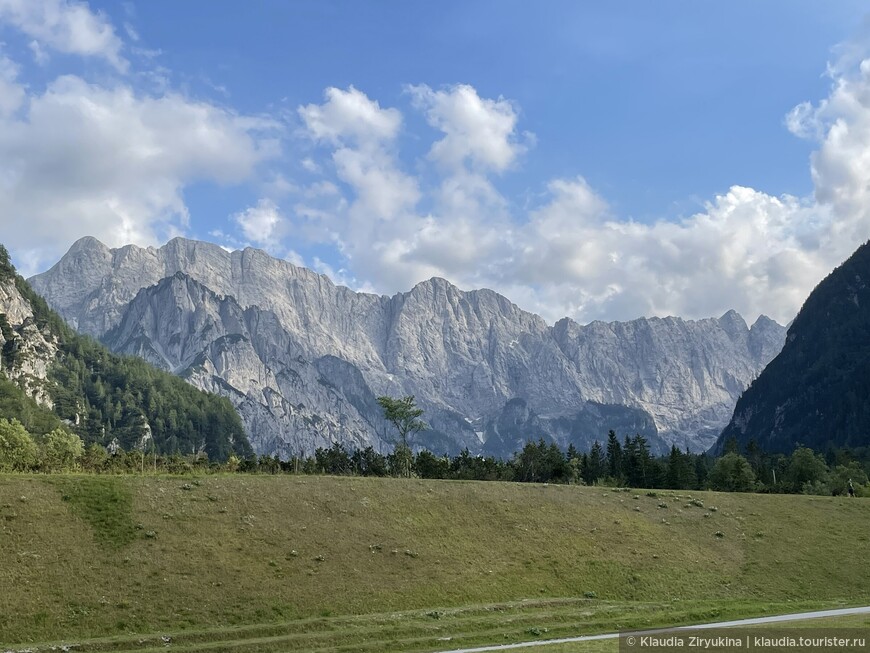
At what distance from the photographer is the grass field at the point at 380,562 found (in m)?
43.4

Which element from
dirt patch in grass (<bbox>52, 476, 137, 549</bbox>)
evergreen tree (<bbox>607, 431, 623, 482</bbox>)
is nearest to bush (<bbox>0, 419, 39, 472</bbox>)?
dirt patch in grass (<bbox>52, 476, 137, 549</bbox>)

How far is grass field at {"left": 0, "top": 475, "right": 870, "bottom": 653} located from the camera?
1710 inches

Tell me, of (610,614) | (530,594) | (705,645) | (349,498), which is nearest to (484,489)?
(349,498)

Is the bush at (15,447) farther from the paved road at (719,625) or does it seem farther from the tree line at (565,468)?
the paved road at (719,625)

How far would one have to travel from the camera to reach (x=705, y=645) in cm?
3478

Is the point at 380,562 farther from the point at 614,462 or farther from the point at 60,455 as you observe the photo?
the point at 614,462

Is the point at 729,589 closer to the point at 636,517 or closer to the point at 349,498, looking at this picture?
the point at 636,517

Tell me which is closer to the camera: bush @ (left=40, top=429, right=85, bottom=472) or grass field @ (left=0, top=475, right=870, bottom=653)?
grass field @ (left=0, top=475, right=870, bottom=653)

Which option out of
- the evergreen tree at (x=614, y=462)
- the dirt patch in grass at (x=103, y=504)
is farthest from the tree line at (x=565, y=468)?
the dirt patch in grass at (x=103, y=504)

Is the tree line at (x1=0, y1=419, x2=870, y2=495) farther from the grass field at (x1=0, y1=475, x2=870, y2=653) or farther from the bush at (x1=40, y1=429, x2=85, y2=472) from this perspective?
the grass field at (x1=0, y1=475, x2=870, y2=653)

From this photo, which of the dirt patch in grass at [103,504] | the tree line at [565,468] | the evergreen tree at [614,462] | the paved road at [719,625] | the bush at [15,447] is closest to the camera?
the paved road at [719,625]

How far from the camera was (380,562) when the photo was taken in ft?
186

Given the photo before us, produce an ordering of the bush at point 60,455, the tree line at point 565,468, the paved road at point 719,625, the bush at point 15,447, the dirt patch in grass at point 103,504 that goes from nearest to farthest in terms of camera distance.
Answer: the paved road at point 719,625
the dirt patch in grass at point 103,504
the bush at point 60,455
the bush at point 15,447
the tree line at point 565,468

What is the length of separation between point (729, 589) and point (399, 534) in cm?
2847
